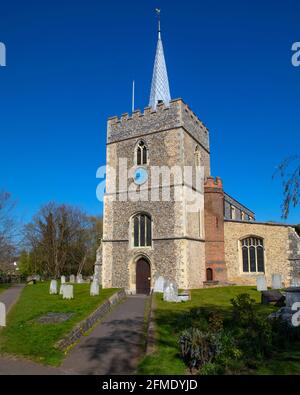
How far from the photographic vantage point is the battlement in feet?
76.1

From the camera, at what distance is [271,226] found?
2461 centimetres

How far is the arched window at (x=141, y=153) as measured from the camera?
79.1ft

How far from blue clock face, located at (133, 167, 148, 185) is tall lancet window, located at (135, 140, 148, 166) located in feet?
1.80

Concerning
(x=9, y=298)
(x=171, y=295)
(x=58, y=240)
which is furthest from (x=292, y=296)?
(x=58, y=240)

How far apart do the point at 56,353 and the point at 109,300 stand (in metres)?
7.04

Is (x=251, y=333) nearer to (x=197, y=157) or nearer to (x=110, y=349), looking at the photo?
(x=110, y=349)

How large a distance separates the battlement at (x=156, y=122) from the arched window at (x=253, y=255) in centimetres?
834

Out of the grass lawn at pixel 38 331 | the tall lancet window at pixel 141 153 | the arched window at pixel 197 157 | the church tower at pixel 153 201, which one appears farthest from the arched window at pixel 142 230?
the grass lawn at pixel 38 331

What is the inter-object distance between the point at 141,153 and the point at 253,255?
35.7 feet

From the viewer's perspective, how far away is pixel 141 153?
24344mm
